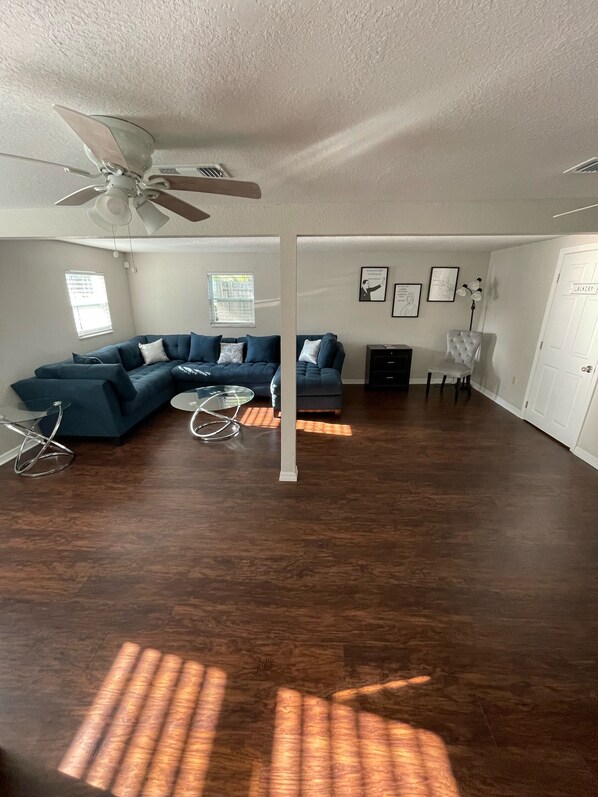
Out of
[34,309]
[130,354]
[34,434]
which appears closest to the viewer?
[34,434]

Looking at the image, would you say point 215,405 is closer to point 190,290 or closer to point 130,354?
point 130,354

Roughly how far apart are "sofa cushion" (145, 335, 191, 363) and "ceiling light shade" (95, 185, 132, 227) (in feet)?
14.7

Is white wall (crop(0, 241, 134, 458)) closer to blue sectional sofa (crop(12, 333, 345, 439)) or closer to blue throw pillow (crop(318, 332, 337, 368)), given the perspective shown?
blue sectional sofa (crop(12, 333, 345, 439))

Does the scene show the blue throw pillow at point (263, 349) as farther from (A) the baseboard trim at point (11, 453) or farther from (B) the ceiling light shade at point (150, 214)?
(B) the ceiling light shade at point (150, 214)

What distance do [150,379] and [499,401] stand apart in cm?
515

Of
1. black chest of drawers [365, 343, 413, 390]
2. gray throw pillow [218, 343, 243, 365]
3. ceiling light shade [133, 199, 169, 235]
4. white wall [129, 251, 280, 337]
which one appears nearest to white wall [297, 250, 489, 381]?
black chest of drawers [365, 343, 413, 390]

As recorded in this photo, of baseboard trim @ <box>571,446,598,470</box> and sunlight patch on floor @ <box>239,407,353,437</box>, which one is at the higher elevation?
baseboard trim @ <box>571,446,598,470</box>

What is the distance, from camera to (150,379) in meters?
4.57

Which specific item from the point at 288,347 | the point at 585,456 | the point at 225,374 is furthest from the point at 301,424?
the point at 585,456

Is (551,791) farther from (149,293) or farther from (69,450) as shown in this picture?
(149,293)

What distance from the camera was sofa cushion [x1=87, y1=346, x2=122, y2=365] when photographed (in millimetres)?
4692

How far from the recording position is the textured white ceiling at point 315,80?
82cm

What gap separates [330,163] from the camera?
1.72 metres

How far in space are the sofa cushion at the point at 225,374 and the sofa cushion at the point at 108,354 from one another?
0.81 m
